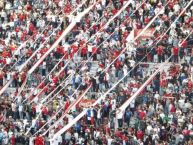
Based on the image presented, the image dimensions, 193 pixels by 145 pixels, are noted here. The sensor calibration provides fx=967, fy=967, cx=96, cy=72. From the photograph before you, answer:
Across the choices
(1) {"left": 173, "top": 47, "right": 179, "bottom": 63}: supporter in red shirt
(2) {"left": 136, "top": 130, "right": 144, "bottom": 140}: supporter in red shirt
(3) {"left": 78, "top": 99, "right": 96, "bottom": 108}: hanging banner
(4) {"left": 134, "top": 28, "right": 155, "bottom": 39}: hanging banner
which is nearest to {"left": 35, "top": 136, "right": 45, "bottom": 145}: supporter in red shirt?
(3) {"left": 78, "top": 99, "right": 96, "bottom": 108}: hanging banner

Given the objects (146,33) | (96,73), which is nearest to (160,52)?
(146,33)

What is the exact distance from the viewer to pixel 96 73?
167 ft

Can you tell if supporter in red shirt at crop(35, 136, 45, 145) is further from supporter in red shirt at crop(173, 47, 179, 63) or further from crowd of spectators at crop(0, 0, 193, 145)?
supporter in red shirt at crop(173, 47, 179, 63)

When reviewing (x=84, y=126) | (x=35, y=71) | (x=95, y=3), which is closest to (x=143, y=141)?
(x=84, y=126)

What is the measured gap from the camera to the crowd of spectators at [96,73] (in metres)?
46.3

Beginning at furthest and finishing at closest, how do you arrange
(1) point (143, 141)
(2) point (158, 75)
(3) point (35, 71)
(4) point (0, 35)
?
(4) point (0, 35) → (3) point (35, 71) → (2) point (158, 75) → (1) point (143, 141)

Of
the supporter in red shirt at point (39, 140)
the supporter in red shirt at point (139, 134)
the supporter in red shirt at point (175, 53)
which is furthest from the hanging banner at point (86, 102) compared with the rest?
the supporter in red shirt at point (175, 53)

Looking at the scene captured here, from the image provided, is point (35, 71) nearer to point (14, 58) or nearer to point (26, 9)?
point (14, 58)

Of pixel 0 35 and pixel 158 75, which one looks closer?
pixel 158 75

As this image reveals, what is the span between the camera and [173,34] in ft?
169

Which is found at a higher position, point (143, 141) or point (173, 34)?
point (173, 34)

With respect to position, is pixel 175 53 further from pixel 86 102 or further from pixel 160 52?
pixel 86 102

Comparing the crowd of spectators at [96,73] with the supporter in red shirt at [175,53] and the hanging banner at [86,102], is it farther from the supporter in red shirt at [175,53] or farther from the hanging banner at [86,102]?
the hanging banner at [86,102]

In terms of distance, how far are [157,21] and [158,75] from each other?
514 cm
